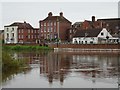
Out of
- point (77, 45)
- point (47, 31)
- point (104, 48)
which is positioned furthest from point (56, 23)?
point (104, 48)

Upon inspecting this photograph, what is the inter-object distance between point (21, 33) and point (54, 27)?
43.1 ft

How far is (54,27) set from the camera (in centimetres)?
9700

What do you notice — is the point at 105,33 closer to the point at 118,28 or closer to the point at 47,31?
the point at 118,28

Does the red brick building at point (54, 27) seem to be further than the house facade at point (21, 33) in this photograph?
No

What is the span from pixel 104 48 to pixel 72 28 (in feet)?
92.2

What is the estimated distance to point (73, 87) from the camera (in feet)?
45.7

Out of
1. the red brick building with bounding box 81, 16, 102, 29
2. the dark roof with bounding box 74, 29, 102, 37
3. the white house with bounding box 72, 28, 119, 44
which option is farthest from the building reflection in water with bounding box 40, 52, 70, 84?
the red brick building with bounding box 81, 16, 102, 29

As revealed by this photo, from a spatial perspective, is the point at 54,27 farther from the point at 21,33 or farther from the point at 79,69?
the point at 79,69

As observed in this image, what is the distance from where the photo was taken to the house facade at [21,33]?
103625mm

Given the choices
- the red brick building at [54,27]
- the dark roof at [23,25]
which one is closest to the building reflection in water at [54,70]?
the red brick building at [54,27]

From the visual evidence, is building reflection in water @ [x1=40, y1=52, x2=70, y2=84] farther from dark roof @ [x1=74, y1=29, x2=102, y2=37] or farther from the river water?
dark roof @ [x1=74, y1=29, x2=102, y2=37]

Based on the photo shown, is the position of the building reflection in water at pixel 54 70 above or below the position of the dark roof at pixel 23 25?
below

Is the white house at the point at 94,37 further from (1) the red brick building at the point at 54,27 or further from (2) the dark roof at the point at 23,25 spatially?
(2) the dark roof at the point at 23,25

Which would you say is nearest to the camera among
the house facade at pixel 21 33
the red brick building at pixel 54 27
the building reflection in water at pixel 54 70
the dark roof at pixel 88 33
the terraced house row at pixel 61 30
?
the building reflection in water at pixel 54 70
